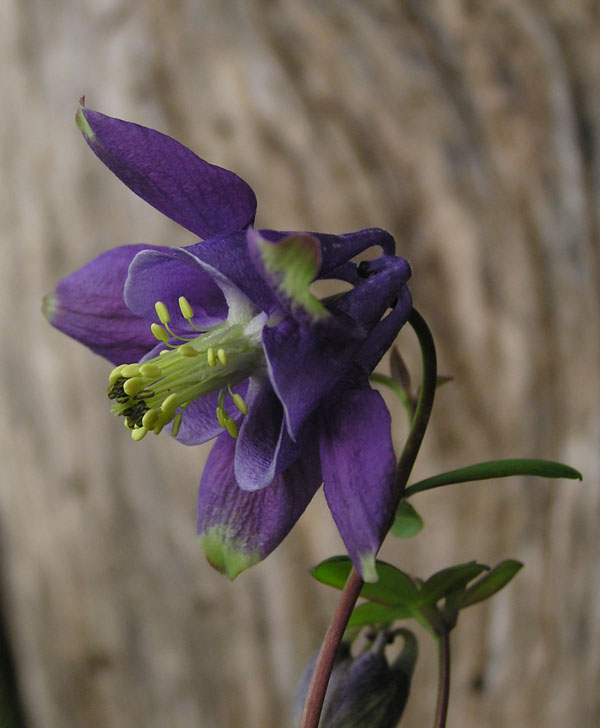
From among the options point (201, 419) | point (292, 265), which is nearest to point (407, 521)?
point (201, 419)

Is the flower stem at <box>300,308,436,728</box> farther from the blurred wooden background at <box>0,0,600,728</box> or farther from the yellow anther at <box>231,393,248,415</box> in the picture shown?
the blurred wooden background at <box>0,0,600,728</box>

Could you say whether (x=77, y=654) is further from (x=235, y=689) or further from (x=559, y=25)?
(x=559, y=25)

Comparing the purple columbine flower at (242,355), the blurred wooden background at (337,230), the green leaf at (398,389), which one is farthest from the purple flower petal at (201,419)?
the blurred wooden background at (337,230)

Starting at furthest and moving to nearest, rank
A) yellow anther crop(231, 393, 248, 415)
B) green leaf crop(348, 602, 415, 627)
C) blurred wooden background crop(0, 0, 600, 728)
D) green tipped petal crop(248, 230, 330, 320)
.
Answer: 1. blurred wooden background crop(0, 0, 600, 728)
2. green leaf crop(348, 602, 415, 627)
3. yellow anther crop(231, 393, 248, 415)
4. green tipped petal crop(248, 230, 330, 320)

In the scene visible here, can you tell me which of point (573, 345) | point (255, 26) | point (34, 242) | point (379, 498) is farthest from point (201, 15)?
point (379, 498)

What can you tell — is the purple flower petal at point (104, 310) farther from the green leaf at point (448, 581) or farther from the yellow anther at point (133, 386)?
the green leaf at point (448, 581)

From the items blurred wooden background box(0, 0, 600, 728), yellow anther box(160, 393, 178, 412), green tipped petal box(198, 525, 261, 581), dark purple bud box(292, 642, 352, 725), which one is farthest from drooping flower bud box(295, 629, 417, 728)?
blurred wooden background box(0, 0, 600, 728)

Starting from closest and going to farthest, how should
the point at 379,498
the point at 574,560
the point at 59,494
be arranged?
the point at 379,498, the point at 574,560, the point at 59,494

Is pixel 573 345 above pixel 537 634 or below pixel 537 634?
above
